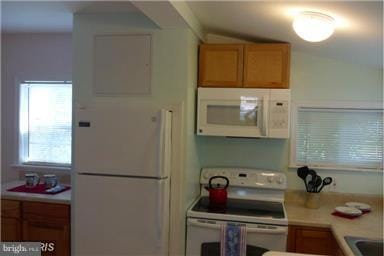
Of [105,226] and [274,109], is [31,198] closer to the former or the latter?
[105,226]

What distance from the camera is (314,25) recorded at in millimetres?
1920

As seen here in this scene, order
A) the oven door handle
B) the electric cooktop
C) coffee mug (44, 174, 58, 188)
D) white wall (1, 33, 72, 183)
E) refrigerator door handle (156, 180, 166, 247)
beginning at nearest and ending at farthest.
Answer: refrigerator door handle (156, 180, 166, 247) < the oven door handle < the electric cooktop < coffee mug (44, 174, 58, 188) < white wall (1, 33, 72, 183)

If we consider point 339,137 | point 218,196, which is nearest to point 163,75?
point 218,196

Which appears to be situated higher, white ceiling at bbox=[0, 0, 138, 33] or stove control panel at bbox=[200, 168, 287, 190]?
white ceiling at bbox=[0, 0, 138, 33]

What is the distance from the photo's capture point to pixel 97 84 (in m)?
2.69

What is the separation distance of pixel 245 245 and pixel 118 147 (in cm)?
115

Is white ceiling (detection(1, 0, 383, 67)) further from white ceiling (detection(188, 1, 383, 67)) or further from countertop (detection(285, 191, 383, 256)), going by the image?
countertop (detection(285, 191, 383, 256))

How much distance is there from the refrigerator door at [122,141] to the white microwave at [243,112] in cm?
46

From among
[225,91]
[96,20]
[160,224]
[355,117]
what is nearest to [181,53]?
[225,91]

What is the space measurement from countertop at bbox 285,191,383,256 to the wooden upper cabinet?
1.02 metres

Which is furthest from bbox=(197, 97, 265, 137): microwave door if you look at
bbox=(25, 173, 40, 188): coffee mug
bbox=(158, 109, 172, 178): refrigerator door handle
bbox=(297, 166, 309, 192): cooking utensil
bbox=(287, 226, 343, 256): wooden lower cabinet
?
bbox=(25, 173, 40, 188): coffee mug

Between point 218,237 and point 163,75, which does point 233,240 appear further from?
point 163,75

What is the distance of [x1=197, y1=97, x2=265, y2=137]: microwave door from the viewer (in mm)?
2873

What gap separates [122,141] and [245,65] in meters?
1.17
